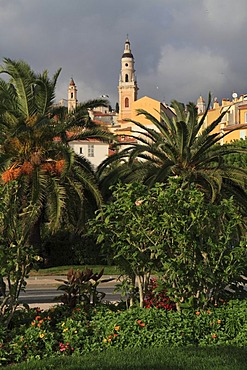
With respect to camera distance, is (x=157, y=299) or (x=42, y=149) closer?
(x=157, y=299)

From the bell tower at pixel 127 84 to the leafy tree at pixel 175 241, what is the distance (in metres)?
116

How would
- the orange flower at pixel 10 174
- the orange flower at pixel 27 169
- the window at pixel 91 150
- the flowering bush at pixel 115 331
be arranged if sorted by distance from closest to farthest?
the flowering bush at pixel 115 331 < the orange flower at pixel 10 174 < the orange flower at pixel 27 169 < the window at pixel 91 150

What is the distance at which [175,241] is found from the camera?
767 cm

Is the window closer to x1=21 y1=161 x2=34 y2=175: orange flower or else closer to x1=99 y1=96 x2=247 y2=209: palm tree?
x1=99 y1=96 x2=247 y2=209: palm tree

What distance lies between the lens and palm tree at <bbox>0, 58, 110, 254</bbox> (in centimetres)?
1988

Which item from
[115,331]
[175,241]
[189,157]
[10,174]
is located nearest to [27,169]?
[10,174]

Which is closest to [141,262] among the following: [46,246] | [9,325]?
[9,325]

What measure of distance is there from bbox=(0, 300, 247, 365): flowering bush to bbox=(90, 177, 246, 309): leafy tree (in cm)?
38

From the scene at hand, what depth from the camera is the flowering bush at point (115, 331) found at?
6.81 m

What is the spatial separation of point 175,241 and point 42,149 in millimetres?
13825

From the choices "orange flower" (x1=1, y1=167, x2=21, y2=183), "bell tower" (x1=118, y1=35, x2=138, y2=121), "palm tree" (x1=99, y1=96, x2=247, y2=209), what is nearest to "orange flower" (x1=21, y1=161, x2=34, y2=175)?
"orange flower" (x1=1, y1=167, x2=21, y2=183)

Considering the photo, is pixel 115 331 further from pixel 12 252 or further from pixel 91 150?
pixel 91 150

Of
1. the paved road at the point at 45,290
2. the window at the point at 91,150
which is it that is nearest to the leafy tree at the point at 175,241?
the paved road at the point at 45,290

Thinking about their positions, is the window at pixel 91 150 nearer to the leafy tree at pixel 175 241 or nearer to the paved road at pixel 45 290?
the paved road at pixel 45 290
